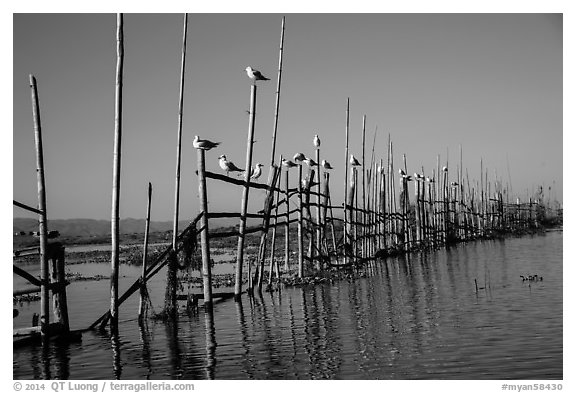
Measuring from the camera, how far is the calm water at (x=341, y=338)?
1096 cm

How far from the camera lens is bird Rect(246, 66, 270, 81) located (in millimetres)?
17359

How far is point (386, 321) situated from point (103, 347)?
6.27 meters

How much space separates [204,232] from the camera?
16312 mm

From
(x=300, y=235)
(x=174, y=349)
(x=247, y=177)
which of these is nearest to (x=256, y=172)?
(x=300, y=235)

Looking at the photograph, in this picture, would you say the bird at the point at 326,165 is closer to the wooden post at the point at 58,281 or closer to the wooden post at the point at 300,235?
the wooden post at the point at 300,235

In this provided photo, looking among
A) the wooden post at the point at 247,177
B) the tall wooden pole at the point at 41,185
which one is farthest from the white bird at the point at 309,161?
the tall wooden pole at the point at 41,185

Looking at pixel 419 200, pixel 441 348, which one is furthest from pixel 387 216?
pixel 441 348

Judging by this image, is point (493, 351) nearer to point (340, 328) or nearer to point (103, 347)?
point (340, 328)

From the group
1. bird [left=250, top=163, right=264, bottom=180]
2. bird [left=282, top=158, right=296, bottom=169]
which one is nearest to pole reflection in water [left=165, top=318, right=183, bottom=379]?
bird [left=250, top=163, right=264, bottom=180]

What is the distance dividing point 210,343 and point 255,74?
7535 millimetres

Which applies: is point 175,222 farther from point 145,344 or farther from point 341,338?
point 341,338

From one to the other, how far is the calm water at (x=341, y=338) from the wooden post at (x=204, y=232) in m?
0.65

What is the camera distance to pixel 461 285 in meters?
20.6

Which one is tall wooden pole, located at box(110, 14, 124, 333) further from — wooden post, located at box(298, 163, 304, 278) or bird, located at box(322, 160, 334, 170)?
bird, located at box(322, 160, 334, 170)
